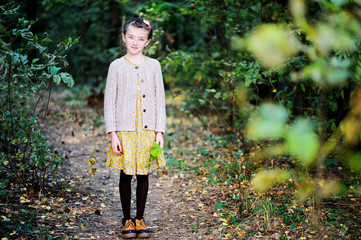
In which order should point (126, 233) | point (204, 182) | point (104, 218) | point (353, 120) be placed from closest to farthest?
1. point (353, 120)
2. point (126, 233)
3. point (104, 218)
4. point (204, 182)

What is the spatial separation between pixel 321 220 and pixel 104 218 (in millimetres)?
2136

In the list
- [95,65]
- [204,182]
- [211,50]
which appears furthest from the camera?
[95,65]

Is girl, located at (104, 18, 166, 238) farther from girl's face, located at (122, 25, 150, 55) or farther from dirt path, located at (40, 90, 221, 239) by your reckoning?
dirt path, located at (40, 90, 221, 239)

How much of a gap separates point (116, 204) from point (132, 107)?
1.50m

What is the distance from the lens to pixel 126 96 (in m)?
2.96

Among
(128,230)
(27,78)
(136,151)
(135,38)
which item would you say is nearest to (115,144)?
(136,151)

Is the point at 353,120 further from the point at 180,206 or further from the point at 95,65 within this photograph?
the point at 95,65

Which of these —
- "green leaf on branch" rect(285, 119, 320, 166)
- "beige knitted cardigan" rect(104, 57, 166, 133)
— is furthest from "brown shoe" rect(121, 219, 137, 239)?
"green leaf on branch" rect(285, 119, 320, 166)

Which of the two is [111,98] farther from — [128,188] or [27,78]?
[27,78]

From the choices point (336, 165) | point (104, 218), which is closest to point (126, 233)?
point (104, 218)

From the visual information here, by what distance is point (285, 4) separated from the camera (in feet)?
15.4

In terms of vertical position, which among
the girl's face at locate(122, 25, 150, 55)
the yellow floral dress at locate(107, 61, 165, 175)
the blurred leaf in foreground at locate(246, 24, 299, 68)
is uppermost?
the girl's face at locate(122, 25, 150, 55)

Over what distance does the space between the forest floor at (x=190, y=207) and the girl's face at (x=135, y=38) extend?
104cm

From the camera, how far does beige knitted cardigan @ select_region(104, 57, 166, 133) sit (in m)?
2.96
